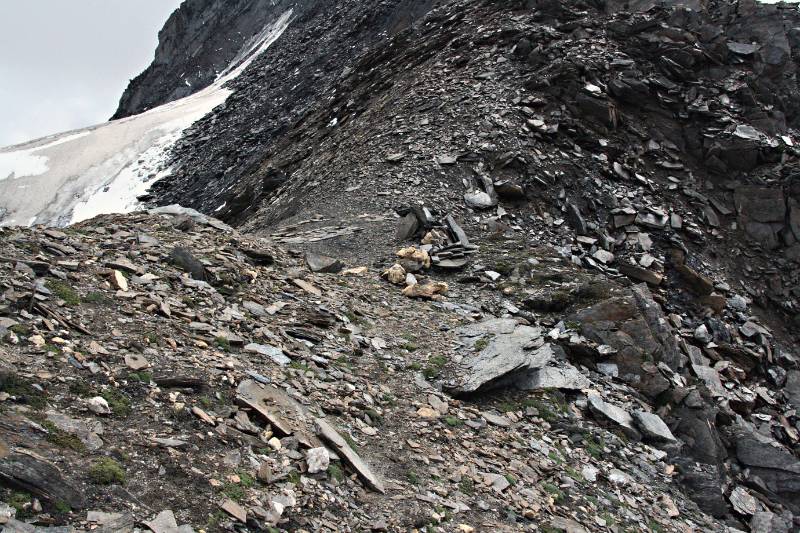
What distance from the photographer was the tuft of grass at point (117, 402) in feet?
20.7

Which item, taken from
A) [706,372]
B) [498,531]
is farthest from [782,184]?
[498,531]

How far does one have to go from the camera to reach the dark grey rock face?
208ft

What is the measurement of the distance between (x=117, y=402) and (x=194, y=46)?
226 feet

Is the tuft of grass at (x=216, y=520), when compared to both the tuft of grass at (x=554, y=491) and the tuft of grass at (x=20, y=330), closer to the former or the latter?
the tuft of grass at (x=20, y=330)

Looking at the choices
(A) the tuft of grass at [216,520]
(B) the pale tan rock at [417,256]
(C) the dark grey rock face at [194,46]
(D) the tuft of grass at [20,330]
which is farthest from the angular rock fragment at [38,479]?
(C) the dark grey rock face at [194,46]

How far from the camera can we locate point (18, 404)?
19.1ft

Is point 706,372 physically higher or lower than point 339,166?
lower

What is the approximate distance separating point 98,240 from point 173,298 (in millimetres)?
2331

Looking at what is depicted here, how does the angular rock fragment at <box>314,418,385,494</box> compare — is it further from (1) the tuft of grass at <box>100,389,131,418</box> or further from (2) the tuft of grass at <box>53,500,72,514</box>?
(2) the tuft of grass at <box>53,500,72,514</box>

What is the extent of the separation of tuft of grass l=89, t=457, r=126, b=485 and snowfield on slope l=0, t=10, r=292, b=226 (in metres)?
31.2

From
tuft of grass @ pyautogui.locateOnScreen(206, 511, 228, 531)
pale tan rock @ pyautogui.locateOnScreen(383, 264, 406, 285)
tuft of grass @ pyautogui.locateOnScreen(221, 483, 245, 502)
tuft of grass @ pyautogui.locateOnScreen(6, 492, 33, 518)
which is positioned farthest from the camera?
pale tan rock @ pyautogui.locateOnScreen(383, 264, 406, 285)

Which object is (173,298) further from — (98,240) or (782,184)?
(782,184)

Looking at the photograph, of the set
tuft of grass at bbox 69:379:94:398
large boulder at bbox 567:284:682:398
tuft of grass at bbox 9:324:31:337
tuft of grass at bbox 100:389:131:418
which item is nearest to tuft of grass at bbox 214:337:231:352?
tuft of grass at bbox 100:389:131:418

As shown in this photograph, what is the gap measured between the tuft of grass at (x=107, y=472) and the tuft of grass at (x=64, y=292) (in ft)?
10.6
